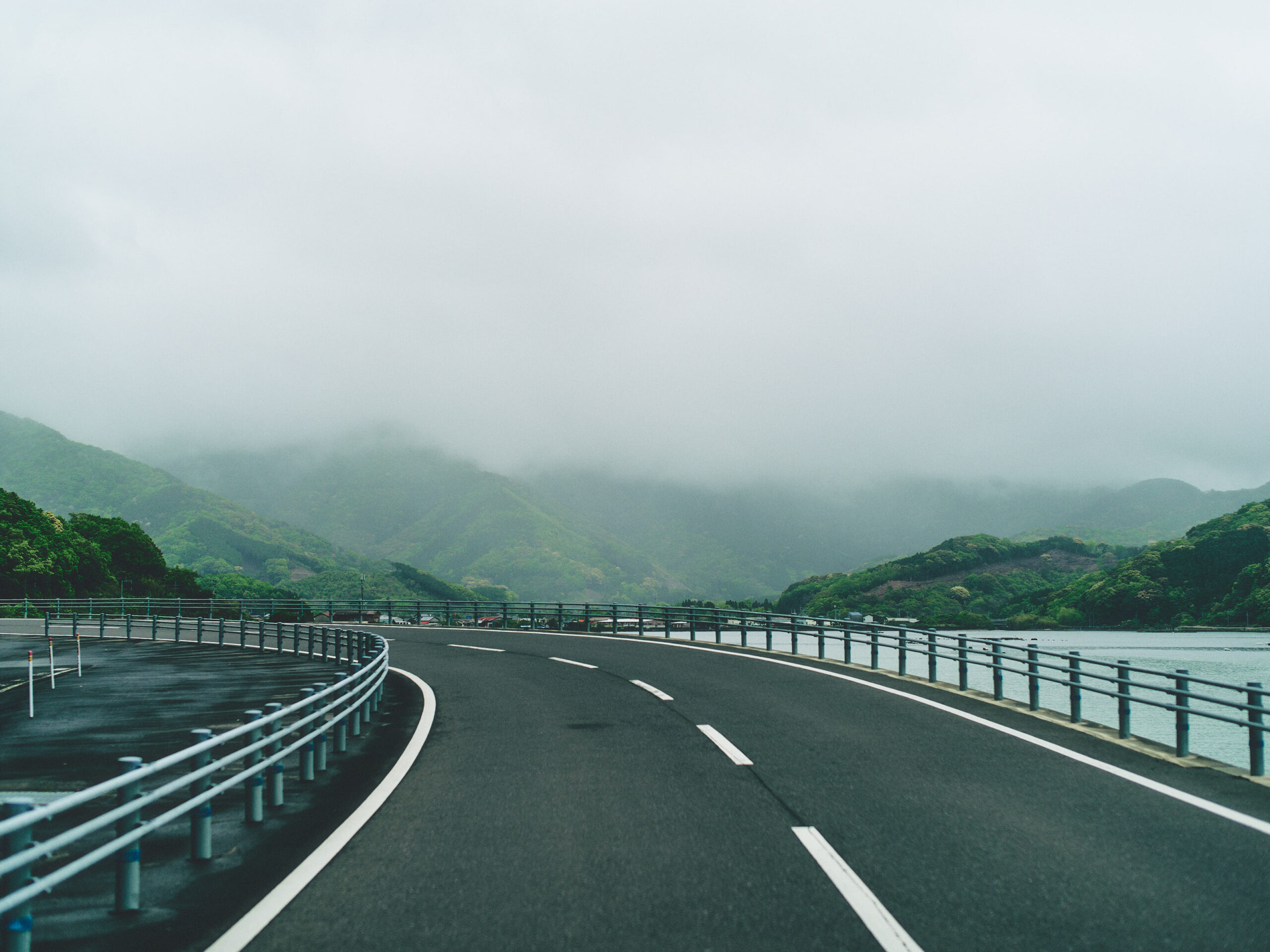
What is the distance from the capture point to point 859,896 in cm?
491

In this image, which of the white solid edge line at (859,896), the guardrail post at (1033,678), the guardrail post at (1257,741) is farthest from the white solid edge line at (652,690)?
the white solid edge line at (859,896)

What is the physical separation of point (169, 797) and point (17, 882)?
207 inches

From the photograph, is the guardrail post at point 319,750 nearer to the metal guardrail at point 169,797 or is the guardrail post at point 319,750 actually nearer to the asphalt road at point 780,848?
the metal guardrail at point 169,797

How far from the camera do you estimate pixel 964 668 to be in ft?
50.5

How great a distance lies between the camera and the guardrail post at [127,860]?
5.05m

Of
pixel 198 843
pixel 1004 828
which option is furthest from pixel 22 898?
pixel 1004 828

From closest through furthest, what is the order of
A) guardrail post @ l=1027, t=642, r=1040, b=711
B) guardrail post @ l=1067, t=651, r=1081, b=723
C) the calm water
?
guardrail post @ l=1067, t=651, r=1081, b=723, guardrail post @ l=1027, t=642, r=1040, b=711, the calm water

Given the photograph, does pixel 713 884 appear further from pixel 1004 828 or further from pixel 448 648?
pixel 448 648

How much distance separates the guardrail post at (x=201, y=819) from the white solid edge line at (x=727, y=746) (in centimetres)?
483

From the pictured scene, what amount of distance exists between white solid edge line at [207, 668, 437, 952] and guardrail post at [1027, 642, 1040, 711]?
8.57 m

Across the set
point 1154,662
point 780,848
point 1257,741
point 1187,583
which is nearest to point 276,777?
point 780,848

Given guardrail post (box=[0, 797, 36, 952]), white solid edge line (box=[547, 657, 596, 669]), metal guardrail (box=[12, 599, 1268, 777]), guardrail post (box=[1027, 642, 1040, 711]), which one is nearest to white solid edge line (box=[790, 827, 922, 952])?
guardrail post (box=[0, 797, 36, 952])

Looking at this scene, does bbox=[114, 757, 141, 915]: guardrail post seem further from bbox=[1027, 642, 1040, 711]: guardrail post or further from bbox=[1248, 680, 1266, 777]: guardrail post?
bbox=[1027, 642, 1040, 711]: guardrail post

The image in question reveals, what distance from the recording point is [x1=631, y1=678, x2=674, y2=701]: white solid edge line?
1463cm
